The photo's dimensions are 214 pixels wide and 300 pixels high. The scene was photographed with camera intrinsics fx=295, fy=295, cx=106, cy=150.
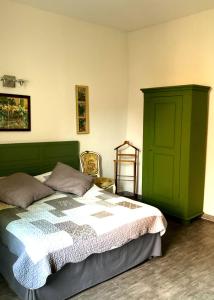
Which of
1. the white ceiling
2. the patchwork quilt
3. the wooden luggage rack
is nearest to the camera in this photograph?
the patchwork quilt

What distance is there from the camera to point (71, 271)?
2.43 m

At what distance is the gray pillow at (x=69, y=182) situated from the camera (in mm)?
3551

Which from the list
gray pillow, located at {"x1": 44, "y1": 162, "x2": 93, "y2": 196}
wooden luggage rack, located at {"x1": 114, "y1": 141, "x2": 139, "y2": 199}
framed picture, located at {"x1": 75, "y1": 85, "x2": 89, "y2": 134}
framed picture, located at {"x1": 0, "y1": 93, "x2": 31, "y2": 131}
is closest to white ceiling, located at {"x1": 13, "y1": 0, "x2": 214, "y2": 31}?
framed picture, located at {"x1": 75, "y1": 85, "x2": 89, "y2": 134}

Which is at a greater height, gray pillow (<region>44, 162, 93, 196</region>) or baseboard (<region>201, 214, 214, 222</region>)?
gray pillow (<region>44, 162, 93, 196</region>)

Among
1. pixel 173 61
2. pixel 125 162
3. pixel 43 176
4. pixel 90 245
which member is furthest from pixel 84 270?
pixel 173 61

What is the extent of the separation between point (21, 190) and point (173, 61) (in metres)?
2.89

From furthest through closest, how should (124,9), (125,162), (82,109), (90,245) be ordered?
(125,162) < (82,109) < (124,9) < (90,245)

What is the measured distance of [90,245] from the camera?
246 cm

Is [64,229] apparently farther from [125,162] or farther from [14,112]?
[125,162]

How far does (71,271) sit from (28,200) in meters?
0.97

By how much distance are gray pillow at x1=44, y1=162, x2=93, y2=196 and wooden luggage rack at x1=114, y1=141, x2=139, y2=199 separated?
1303 millimetres

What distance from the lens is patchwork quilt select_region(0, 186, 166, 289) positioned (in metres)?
2.21

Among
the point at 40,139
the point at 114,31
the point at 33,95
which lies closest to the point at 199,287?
the point at 40,139

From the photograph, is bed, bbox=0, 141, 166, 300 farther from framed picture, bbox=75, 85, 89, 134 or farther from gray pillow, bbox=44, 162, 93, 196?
framed picture, bbox=75, 85, 89, 134
